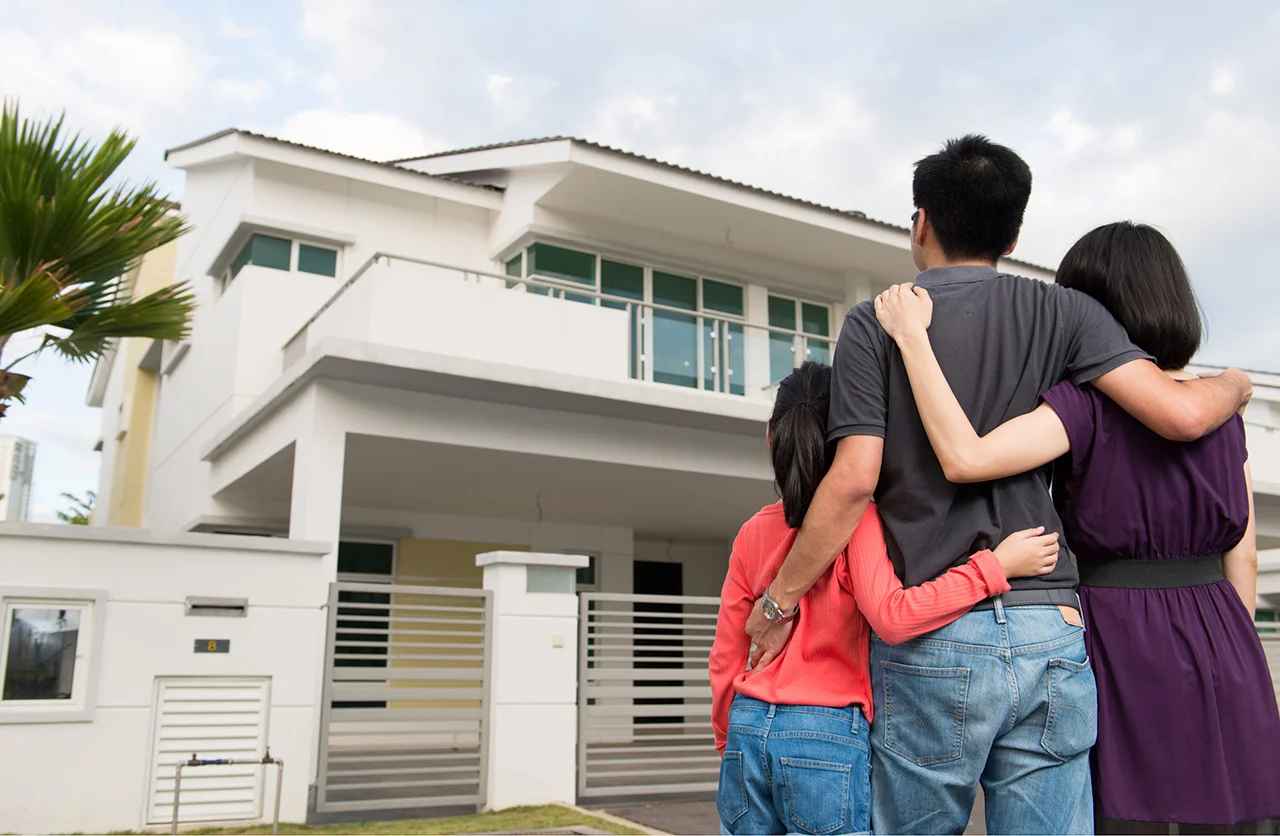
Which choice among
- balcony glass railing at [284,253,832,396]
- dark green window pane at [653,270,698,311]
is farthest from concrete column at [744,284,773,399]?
dark green window pane at [653,270,698,311]

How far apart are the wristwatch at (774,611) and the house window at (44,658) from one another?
6.84 m

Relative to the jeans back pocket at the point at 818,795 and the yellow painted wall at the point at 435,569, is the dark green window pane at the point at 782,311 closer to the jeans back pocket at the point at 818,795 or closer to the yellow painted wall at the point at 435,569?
the yellow painted wall at the point at 435,569

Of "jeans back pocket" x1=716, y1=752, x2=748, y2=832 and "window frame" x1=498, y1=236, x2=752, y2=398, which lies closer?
"jeans back pocket" x1=716, y1=752, x2=748, y2=832

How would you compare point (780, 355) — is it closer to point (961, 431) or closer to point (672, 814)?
point (672, 814)

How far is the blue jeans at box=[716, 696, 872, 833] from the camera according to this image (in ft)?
7.15

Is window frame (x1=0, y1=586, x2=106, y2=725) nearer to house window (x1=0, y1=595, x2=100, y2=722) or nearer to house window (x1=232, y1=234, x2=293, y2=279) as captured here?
house window (x1=0, y1=595, x2=100, y2=722)

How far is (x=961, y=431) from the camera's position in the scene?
2.17 metres

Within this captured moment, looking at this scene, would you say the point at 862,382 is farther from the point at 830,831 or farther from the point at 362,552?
the point at 362,552

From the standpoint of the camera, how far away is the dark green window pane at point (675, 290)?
636 inches

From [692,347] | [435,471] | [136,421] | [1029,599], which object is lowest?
[1029,599]

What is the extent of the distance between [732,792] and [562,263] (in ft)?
43.6

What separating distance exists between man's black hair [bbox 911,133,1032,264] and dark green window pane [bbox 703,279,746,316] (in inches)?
552

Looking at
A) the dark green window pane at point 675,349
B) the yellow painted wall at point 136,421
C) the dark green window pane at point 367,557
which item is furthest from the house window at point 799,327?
the yellow painted wall at point 136,421

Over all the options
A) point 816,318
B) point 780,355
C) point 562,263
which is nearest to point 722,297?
point 816,318
